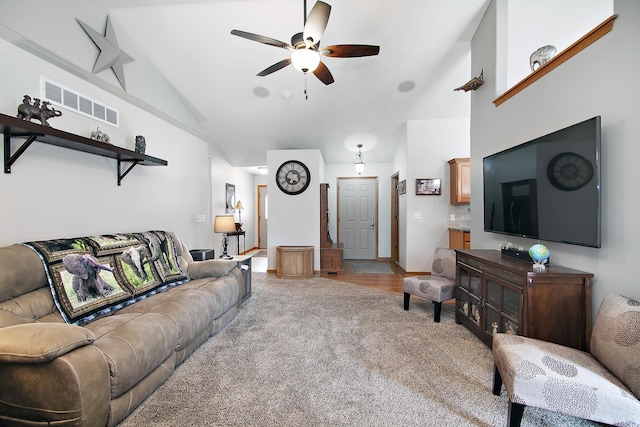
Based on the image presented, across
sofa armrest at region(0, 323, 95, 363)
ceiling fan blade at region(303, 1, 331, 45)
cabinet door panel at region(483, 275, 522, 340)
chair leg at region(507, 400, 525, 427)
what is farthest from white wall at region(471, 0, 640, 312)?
sofa armrest at region(0, 323, 95, 363)

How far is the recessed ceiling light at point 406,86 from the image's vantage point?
3.90 metres

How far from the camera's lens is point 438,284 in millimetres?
2918

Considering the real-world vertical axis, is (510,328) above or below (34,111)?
below

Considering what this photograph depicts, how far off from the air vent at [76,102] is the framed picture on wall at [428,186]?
445 centimetres

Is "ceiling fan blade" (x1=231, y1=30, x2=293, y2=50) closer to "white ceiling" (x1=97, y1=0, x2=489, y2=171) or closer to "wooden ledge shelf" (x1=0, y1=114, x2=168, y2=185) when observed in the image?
"white ceiling" (x1=97, y1=0, x2=489, y2=171)

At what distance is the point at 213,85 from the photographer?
391cm

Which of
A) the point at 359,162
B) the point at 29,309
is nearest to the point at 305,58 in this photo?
the point at 29,309

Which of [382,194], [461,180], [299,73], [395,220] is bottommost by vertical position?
[395,220]

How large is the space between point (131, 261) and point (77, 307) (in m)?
0.62

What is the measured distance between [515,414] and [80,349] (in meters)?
2.13

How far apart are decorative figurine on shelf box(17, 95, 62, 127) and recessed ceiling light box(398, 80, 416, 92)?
3880 millimetres

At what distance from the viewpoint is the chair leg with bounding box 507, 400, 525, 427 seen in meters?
1.33

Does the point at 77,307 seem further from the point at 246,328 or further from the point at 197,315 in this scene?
the point at 246,328

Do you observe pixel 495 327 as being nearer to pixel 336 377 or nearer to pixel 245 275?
pixel 336 377
